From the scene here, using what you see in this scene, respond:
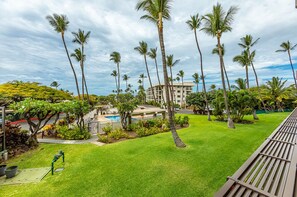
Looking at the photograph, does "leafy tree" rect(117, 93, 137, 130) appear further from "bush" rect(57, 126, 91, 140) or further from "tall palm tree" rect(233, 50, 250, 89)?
"tall palm tree" rect(233, 50, 250, 89)

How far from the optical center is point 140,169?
5887 millimetres

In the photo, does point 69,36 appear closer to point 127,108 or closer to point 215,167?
point 127,108

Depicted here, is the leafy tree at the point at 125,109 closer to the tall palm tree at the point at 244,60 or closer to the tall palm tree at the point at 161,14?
the tall palm tree at the point at 161,14

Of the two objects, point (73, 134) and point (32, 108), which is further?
point (73, 134)

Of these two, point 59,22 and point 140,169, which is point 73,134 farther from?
point 59,22

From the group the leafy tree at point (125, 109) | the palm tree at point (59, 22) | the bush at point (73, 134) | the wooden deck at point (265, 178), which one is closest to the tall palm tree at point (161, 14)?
the wooden deck at point (265, 178)

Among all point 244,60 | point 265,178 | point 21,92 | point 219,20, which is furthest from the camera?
point 244,60

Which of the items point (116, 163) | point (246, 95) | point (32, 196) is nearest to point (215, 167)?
point (116, 163)

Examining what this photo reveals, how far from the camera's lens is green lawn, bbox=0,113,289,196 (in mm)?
4605

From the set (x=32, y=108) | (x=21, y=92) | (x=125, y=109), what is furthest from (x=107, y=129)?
(x=21, y=92)

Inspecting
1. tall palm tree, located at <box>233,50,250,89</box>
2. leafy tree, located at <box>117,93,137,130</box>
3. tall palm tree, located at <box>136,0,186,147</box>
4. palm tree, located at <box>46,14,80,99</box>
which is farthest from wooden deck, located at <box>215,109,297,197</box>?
palm tree, located at <box>46,14,80,99</box>

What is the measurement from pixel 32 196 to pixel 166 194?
409cm

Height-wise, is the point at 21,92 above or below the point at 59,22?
below

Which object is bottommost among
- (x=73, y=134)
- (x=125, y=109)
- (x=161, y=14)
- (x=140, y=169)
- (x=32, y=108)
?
(x=140, y=169)
